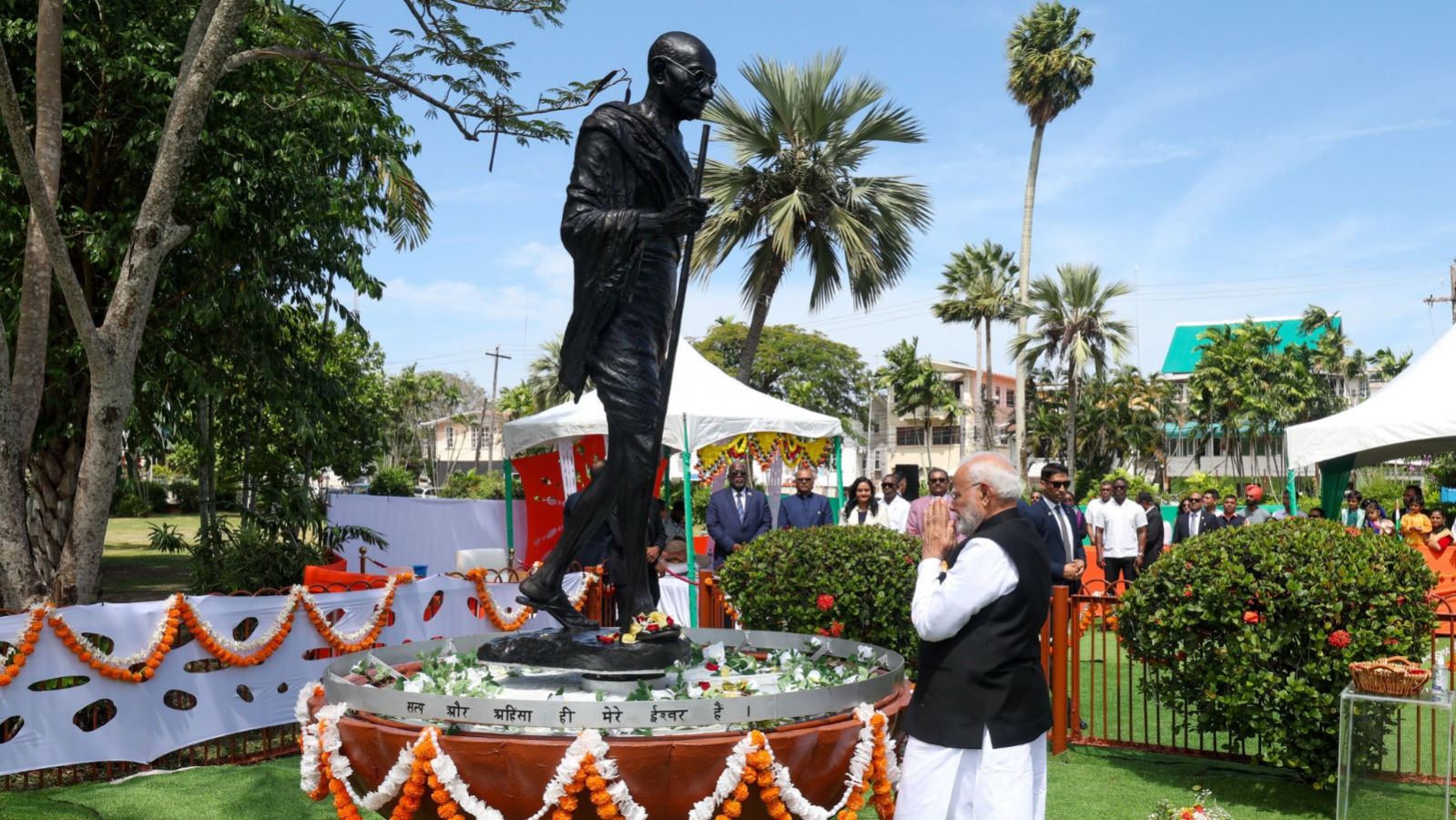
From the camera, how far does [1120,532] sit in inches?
478

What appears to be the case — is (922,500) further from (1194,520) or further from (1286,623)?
(1194,520)

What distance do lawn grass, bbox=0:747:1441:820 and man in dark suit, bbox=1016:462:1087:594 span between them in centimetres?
168

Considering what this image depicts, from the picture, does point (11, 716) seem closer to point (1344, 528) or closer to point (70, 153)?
point (70, 153)

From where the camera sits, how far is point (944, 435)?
66.6 meters

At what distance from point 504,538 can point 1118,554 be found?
942cm

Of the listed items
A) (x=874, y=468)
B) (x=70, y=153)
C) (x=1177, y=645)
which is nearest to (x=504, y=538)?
(x=70, y=153)

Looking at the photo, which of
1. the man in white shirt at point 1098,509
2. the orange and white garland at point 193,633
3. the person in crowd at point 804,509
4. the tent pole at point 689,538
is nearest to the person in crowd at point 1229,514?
the man in white shirt at point 1098,509

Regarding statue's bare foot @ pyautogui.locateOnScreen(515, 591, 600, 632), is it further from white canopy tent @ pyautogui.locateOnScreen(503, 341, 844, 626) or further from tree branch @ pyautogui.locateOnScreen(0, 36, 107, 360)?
white canopy tent @ pyautogui.locateOnScreen(503, 341, 844, 626)

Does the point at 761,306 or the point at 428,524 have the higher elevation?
the point at 761,306

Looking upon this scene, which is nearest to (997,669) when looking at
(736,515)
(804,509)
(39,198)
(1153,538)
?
(39,198)

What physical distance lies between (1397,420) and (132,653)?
10.3m

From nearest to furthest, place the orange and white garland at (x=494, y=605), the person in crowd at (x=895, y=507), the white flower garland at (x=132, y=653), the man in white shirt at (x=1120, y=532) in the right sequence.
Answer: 1. the white flower garland at (x=132, y=653)
2. the orange and white garland at (x=494, y=605)
3. the person in crowd at (x=895, y=507)
4. the man in white shirt at (x=1120, y=532)

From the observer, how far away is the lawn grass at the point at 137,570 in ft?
48.3

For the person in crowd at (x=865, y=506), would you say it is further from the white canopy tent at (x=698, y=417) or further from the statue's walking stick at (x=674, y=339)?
the statue's walking stick at (x=674, y=339)
